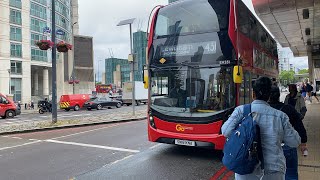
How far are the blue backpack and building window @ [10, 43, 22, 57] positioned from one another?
50632 mm

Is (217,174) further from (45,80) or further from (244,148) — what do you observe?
(45,80)

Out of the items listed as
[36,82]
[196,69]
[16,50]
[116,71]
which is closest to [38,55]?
[16,50]

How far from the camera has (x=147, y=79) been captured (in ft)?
27.7

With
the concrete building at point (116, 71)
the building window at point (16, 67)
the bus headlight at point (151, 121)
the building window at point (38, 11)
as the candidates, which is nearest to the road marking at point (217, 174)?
A: the bus headlight at point (151, 121)

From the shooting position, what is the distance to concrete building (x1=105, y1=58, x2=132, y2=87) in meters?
110

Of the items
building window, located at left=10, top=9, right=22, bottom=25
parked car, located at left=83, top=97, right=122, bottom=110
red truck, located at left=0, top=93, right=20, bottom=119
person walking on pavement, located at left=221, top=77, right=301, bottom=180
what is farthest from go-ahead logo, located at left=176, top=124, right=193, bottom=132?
building window, located at left=10, top=9, right=22, bottom=25

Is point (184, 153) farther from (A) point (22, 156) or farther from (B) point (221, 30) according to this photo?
(A) point (22, 156)

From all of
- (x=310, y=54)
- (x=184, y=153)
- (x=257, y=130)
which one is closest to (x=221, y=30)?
(x=184, y=153)

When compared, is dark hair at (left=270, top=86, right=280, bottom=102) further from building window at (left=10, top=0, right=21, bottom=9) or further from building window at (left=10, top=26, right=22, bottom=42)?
building window at (left=10, top=0, right=21, bottom=9)

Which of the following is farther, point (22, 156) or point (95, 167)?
point (22, 156)

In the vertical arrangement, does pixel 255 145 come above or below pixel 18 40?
below

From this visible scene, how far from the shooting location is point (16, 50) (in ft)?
159

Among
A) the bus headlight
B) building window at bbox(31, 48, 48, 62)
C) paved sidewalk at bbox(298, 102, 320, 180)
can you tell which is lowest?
paved sidewalk at bbox(298, 102, 320, 180)

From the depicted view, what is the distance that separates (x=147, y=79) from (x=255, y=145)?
571 centimetres
